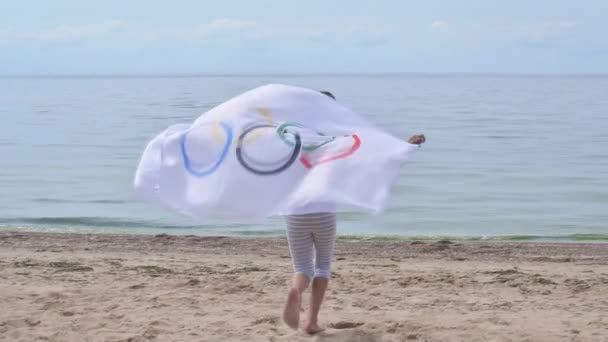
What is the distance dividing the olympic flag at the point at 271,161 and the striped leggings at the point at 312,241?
222 millimetres

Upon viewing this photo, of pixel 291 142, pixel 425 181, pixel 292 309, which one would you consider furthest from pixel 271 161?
pixel 425 181

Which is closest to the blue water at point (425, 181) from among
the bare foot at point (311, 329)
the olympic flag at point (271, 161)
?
the bare foot at point (311, 329)

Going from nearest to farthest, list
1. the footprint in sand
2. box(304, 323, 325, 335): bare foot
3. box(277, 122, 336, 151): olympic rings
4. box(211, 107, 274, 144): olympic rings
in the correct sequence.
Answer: box(277, 122, 336, 151): olympic rings, box(211, 107, 274, 144): olympic rings, box(304, 323, 325, 335): bare foot, the footprint in sand

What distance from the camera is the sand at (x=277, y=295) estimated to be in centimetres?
600

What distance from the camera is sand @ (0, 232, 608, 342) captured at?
6000 millimetres

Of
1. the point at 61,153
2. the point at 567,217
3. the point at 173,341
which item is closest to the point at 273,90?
the point at 173,341

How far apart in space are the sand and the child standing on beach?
40 centimetres

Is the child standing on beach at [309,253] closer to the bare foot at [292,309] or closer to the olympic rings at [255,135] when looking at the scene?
the bare foot at [292,309]

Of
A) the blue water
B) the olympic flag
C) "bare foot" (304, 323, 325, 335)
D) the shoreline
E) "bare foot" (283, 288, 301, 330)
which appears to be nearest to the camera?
the olympic flag

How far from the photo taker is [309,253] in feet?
18.5

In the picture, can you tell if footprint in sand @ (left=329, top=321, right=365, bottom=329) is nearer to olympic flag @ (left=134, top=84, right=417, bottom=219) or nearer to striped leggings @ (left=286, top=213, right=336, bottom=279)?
striped leggings @ (left=286, top=213, right=336, bottom=279)

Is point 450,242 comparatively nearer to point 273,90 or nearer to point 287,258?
point 287,258

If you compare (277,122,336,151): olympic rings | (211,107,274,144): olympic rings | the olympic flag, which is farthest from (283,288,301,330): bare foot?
(211,107,274,144): olympic rings

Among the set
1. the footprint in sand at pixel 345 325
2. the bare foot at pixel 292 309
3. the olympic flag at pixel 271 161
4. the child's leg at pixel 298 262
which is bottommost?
the footprint in sand at pixel 345 325
